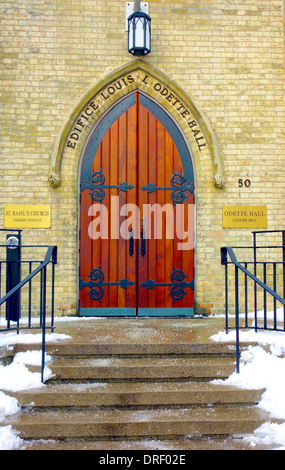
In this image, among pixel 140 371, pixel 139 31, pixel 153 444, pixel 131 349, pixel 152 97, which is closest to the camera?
pixel 153 444

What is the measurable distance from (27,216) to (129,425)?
11.6 ft

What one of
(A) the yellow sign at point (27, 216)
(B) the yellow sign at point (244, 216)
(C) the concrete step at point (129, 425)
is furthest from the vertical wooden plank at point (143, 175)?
(C) the concrete step at point (129, 425)

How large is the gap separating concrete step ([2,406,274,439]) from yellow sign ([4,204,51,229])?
3.09 metres

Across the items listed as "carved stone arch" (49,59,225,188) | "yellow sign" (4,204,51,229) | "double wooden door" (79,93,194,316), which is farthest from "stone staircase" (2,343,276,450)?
"carved stone arch" (49,59,225,188)

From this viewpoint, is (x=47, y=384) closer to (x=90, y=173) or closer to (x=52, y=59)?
(x=90, y=173)

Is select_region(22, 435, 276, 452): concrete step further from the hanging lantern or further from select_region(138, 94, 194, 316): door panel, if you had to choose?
the hanging lantern

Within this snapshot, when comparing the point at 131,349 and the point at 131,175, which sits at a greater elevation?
the point at 131,175

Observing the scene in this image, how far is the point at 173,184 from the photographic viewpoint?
607 cm

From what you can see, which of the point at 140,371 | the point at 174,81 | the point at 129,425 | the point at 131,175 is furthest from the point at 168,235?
the point at 129,425

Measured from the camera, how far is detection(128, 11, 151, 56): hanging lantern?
19.1 ft

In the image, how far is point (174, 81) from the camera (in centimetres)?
601

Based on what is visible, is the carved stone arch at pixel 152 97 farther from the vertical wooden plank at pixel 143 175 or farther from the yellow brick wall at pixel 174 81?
the vertical wooden plank at pixel 143 175

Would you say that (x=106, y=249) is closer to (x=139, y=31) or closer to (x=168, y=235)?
(x=168, y=235)
